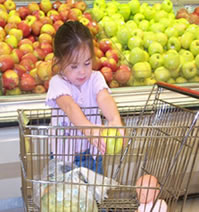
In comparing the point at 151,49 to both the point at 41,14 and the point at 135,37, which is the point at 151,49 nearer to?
the point at 135,37

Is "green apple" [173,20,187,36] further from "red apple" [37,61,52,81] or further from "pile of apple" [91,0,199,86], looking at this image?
"red apple" [37,61,52,81]

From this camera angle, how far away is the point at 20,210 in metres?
2.06

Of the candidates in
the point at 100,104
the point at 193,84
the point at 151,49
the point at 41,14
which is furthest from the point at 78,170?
the point at 41,14

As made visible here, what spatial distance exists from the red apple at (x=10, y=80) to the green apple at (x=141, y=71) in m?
0.77

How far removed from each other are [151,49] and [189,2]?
40.6 inches

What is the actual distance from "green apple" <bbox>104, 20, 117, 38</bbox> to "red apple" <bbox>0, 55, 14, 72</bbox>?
91cm

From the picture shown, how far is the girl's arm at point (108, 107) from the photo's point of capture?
1517 millimetres

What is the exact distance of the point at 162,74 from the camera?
2.37m

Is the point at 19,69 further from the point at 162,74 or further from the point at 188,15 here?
the point at 188,15

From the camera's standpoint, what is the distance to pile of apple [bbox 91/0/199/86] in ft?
7.88

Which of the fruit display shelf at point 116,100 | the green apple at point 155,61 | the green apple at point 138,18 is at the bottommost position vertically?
the fruit display shelf at point 116,100

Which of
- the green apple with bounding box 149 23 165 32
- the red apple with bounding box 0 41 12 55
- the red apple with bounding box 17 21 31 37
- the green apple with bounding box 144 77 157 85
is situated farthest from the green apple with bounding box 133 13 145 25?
the red apple with bounding box 0 41 12 55

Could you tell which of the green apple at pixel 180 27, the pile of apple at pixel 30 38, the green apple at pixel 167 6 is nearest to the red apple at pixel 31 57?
the pile of apple at pixel 30 38

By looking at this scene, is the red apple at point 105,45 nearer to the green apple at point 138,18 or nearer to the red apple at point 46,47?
the red apple at point 46,47
